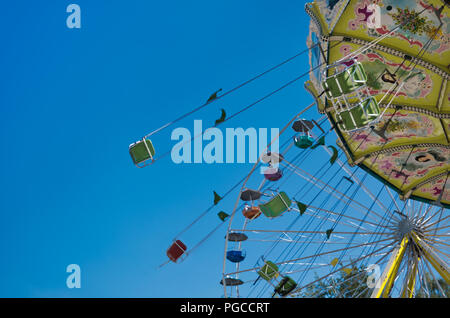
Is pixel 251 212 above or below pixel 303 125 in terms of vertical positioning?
below

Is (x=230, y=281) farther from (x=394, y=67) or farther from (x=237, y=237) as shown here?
(x=394, y=67)

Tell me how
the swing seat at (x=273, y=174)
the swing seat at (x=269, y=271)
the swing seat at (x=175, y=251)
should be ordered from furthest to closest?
the swing seat at (x=273, y=174), the swing seat at (x=269, y=271), the swing seat at (x=175, y=251)

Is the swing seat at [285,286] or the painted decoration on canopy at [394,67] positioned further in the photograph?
the swing seat at [285,286]

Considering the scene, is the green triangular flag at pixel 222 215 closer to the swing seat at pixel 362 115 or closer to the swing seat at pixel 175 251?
the swing seat at pixel 175 251

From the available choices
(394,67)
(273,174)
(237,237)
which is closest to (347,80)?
(394,67)

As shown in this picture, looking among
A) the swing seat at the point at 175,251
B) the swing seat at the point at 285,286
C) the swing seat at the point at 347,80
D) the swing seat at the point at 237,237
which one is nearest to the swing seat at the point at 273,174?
the swing seat at the point at 237,237

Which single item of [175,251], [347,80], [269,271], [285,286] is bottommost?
[285,286]
